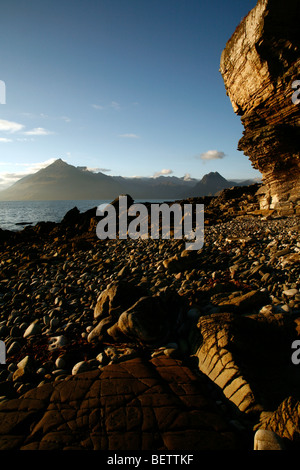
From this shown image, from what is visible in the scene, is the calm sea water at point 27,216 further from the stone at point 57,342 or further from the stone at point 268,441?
the stone at point 268,441

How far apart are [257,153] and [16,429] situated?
68.8 ft

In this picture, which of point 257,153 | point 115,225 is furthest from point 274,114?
point 115,225

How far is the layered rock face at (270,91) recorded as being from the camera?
587 inches

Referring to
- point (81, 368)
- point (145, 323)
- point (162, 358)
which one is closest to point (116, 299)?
point (145, 323)

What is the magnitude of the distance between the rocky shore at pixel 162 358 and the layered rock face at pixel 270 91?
12.0 meters

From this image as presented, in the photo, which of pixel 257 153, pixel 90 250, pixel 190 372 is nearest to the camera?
pixel 190 372

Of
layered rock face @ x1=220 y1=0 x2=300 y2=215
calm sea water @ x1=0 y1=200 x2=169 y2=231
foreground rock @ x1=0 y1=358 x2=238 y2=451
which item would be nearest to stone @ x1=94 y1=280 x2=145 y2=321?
foreground rock @ x1=0 y1=358 x2=238 y2=451

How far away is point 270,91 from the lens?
16.2 meters

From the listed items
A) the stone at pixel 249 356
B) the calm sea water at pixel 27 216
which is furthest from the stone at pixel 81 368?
the calm sea water at pixel 27 216

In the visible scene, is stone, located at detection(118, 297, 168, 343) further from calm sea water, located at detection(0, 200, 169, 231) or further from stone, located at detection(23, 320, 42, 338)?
calm sea water, located at detection(0, 200, 169, 231)

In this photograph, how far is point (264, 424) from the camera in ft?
8.02

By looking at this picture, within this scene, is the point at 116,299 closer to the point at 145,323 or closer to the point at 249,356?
the point at 145,323

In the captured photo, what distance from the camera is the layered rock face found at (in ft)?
48.9
